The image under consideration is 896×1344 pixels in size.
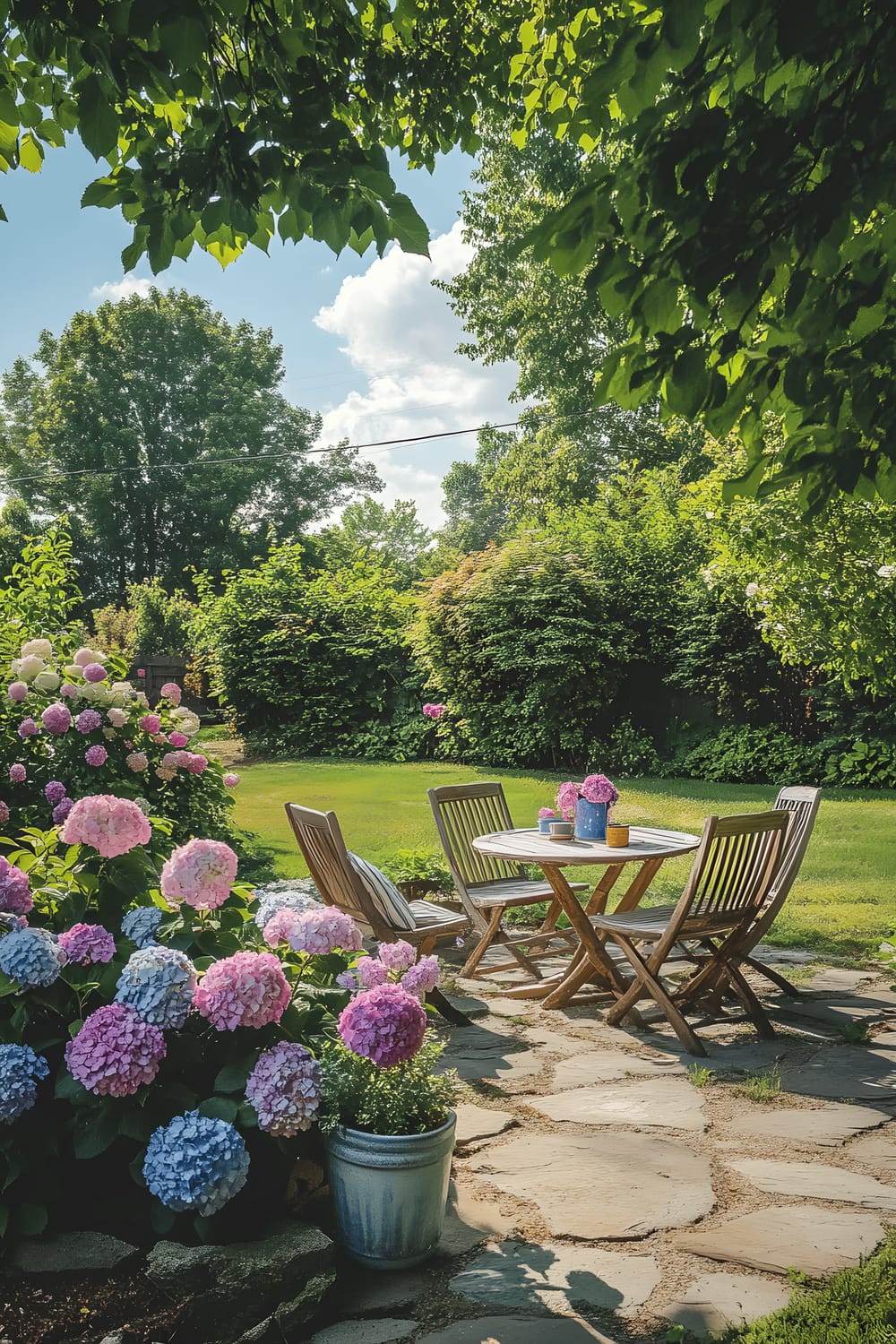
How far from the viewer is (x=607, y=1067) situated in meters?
4.40

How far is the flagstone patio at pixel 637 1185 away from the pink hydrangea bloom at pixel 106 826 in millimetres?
1318

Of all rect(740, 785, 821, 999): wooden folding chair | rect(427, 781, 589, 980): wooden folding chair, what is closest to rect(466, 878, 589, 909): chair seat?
rect(427, 781, 589, 980): wooden folding chair

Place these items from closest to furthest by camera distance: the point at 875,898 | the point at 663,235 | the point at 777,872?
the point at 663,235, the point at 777,872, the point at 875,898

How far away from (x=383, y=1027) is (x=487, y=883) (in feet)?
11.8

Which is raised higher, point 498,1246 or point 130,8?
point 130,8

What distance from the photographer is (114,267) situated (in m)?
2.95

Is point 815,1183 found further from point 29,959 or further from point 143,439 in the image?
point 143,439

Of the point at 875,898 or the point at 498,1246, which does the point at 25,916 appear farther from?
the point at 875,898

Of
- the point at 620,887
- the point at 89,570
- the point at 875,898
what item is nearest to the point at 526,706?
the point at 620,887

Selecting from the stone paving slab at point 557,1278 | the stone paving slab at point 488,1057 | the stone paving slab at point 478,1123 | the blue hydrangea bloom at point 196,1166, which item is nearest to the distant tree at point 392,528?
the stone paving slab at point 488,1057

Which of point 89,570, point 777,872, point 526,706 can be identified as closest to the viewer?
point 777,872

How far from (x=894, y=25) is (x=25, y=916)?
10.7 feet

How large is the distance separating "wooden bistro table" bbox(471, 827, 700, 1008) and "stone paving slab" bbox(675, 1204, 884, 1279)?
2.23 meters

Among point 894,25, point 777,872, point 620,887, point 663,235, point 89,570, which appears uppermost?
point 89,570
